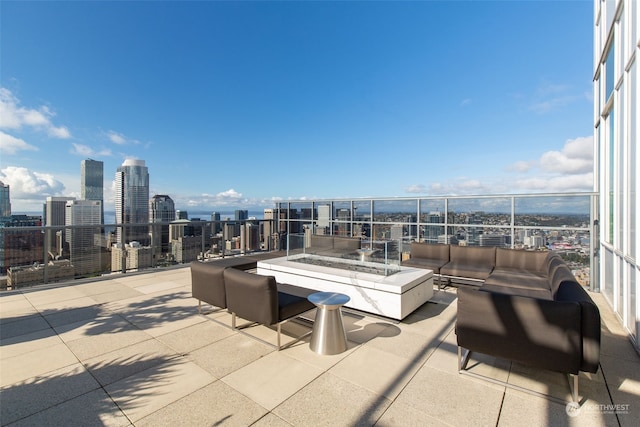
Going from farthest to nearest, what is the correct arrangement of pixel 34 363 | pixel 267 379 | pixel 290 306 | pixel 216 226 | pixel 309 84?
1. pixel 309 84
2. pixel 216 226
3. pixel 290 306
4. pixel 34 363
5. pixel 267 379

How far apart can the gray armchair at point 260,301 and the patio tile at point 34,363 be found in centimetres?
146

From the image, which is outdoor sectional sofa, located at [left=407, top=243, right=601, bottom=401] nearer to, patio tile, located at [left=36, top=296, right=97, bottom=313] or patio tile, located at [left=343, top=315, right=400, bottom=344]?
patio tile, located at [left=343, top=315, right=400, bottom=344]

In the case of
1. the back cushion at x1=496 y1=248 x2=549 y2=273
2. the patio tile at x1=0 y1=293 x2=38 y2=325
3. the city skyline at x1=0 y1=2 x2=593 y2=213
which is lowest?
the patio tile at x1=0 y1=293 x2=38 y2=325

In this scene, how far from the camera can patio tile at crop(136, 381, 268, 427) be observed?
1.62 m

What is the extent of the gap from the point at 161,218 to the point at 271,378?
23.5 ft

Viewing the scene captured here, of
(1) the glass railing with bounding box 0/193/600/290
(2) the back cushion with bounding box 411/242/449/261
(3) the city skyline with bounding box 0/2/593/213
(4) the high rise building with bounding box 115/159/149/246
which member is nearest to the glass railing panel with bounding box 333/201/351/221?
(1) the glass railing with bounding box 0/193/600/290

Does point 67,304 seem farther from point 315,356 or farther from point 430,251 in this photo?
point 430,251

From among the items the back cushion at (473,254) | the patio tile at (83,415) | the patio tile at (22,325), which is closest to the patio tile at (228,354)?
the patio tile at (83,415)

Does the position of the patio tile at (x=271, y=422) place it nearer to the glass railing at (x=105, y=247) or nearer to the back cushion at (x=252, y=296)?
the back cushion at (x=252, y=296)

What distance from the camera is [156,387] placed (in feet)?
6.57

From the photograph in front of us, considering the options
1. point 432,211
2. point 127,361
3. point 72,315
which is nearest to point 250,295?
point 127,361

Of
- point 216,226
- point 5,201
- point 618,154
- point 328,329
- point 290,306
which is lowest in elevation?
point 328,329

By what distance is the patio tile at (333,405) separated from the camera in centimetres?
164

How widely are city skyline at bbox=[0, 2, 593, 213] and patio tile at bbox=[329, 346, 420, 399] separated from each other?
4718mm
